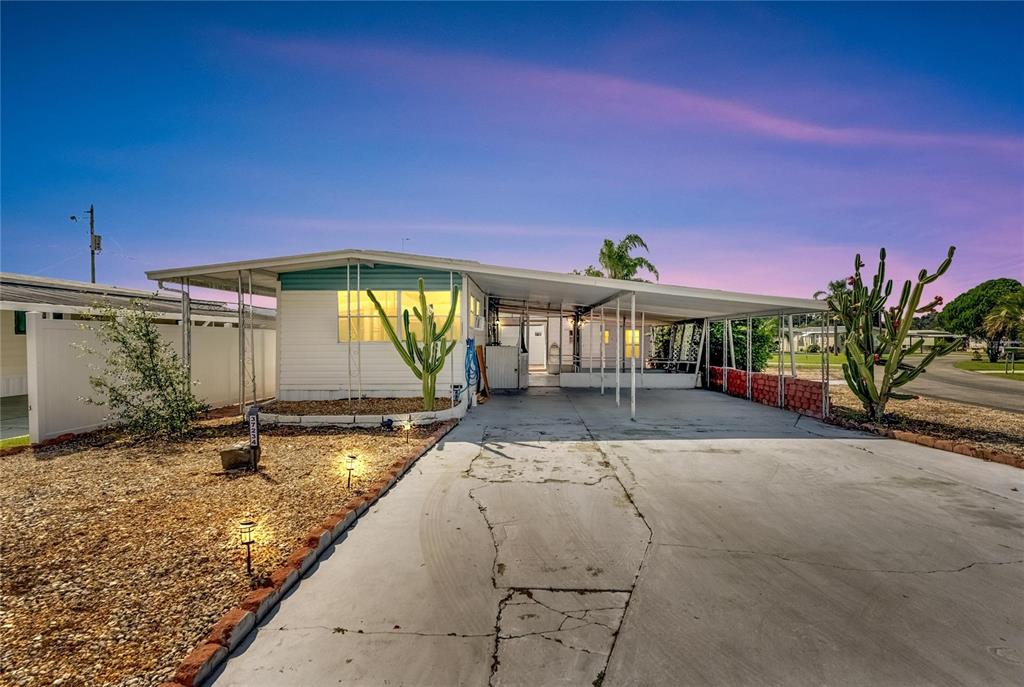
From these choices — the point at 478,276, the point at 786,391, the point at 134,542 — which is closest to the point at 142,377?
the point at 134,542

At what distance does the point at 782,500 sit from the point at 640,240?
2418 cm

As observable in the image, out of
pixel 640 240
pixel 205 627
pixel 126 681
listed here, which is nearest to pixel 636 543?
pixel 205 627

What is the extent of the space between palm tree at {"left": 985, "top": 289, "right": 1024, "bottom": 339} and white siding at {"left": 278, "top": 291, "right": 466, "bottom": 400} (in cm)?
3921

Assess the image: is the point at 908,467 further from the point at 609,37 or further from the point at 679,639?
the point at 609,37

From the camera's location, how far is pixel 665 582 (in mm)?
3334

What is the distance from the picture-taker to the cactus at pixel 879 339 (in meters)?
9.21

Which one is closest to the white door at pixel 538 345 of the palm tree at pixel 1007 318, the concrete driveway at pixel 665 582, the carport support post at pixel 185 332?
the carport support post at pixel 185 332

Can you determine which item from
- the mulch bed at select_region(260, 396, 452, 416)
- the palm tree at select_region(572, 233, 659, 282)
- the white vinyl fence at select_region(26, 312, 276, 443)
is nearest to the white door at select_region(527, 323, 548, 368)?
the palm tree at select_region(572, 233, 659, 282)

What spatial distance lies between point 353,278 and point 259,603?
31.3 ft

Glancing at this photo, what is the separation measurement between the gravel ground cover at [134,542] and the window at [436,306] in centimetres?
459

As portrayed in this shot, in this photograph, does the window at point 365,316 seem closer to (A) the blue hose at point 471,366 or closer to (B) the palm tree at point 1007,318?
(A) the blue hose at point 471,366

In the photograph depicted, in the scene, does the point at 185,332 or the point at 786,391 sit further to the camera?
the point at 786,391

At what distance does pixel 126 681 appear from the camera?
2.26m

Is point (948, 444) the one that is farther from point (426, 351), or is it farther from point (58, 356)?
point (58, 356)
